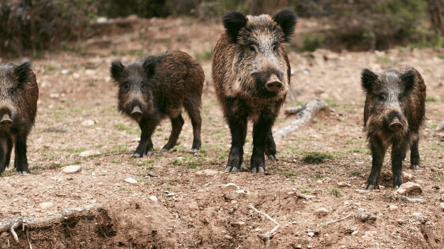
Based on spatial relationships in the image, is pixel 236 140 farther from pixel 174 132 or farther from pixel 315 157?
pixel 174 132

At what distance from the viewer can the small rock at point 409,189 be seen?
461cm

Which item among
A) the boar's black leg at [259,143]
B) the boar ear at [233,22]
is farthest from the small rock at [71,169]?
the boar ear at [233,22]

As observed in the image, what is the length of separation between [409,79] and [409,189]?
1278 millimetres

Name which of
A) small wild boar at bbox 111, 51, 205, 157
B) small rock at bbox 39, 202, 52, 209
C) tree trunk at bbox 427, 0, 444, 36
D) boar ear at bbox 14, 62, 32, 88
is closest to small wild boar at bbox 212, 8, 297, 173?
small wild boar at bbox 111, 51, 205, 157

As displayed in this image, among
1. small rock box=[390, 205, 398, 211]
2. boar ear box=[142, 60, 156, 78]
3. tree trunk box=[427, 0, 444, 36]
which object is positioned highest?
tree trunk box=[427, 0, 444, 36]

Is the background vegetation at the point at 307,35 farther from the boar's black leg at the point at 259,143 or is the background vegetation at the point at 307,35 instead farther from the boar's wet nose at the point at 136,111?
the boar's black leg at the point at 259,143

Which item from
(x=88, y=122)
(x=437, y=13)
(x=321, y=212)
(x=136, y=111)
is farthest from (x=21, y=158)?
(x=437, y=13)

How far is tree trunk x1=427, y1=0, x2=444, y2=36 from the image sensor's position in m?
14.1

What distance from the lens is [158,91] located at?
23.3 feet

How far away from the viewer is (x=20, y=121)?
5629 millimetres

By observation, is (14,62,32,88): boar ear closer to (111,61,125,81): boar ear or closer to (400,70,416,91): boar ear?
(111,61,125,81): boar ear

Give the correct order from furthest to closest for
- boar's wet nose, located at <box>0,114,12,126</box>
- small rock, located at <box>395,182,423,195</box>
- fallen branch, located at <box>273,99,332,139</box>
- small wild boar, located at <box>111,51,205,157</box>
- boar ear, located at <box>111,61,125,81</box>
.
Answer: fallen branch, located at <box>273,99,332,139</box> → boar ear, located at <box>111,61,125,81</box> → small wild boar, located at <box>111,51,205,157</box> → boar's wet nose, located at <box>0,114,12,126</box> → small rock, located at <box>395,182,423,195</box>

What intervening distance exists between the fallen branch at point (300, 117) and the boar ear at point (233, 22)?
269cm

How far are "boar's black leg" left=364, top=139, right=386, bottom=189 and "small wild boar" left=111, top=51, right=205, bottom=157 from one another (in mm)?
2859
